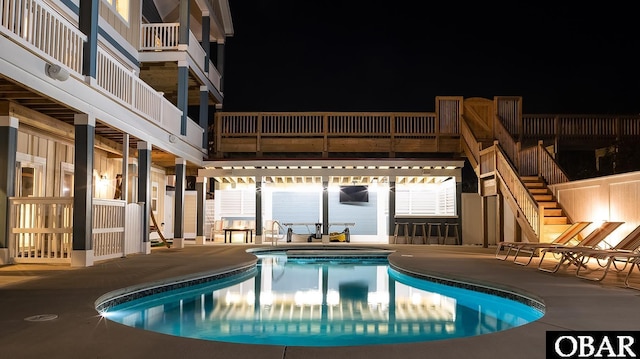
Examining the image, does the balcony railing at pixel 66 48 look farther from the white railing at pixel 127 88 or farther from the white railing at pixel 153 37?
the white railing at pixel 153 37

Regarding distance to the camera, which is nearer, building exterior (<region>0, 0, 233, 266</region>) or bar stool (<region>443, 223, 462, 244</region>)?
building exterior (<region>0, 0, 233, 266</region>)

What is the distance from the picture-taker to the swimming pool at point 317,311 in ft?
18.5

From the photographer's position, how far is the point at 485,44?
28.6 metres

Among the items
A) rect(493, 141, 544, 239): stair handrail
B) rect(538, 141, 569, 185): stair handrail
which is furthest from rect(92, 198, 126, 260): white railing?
rect(538, 141, 569, 185): stair handrail

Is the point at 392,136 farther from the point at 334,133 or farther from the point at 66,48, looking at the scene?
the point at 66,48

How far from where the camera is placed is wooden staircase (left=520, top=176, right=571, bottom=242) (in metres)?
11.8

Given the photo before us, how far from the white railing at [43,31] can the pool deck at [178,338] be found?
3.30m

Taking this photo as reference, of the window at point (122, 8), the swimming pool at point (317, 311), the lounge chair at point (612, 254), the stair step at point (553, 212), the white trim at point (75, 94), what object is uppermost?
the window at point (122, 8)

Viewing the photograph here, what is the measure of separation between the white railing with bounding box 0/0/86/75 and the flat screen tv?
14.4 meters

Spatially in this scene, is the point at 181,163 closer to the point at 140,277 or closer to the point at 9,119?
the point at 9,119

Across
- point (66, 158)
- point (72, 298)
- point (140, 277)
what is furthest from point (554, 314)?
point (66, 158)

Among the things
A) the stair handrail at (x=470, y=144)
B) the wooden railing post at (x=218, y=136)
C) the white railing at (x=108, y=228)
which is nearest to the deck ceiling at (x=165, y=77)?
the wooden railing post at (x=218, y=136)

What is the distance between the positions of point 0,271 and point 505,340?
770cm

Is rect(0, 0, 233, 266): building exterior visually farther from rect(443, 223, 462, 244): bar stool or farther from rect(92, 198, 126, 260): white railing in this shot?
rect(443, 223, 462, 244): bar stool
